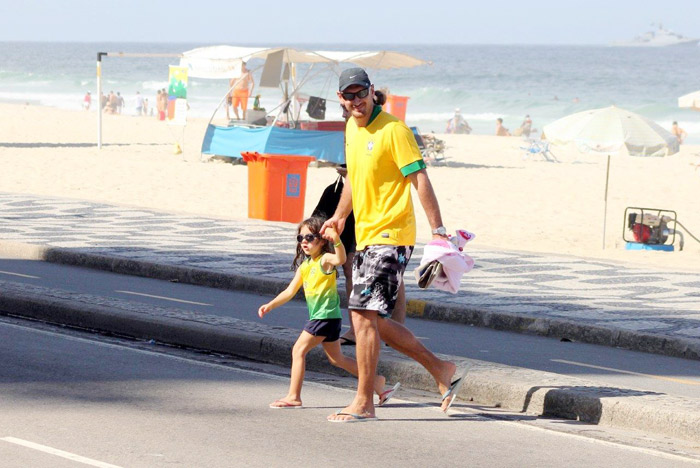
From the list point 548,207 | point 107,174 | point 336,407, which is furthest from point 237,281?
point 107,174

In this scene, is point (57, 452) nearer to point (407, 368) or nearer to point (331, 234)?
point (331, 234)

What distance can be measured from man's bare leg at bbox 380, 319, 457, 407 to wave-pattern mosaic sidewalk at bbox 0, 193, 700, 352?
317cm

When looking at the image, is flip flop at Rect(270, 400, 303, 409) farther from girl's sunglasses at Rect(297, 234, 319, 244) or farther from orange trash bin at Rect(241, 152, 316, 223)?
orange trash bin at Rect(241, 152, 316, 223)


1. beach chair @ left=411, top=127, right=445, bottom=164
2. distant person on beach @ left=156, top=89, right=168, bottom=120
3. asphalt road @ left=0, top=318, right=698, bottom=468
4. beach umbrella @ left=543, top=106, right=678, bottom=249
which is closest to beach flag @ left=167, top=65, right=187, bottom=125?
beach chair @ left=411, top=127, right=445, bottom=164

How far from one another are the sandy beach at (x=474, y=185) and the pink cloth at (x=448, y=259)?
26.7ft

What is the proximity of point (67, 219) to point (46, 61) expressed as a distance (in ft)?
492

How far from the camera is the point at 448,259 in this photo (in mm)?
6707

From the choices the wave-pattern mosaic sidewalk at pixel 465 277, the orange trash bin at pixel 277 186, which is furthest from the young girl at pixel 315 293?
Answer: the orange trash bin at pixel 277 186

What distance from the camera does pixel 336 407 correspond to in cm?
718

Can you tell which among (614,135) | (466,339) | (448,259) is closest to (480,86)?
(614,135)

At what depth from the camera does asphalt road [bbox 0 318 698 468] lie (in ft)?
19.5

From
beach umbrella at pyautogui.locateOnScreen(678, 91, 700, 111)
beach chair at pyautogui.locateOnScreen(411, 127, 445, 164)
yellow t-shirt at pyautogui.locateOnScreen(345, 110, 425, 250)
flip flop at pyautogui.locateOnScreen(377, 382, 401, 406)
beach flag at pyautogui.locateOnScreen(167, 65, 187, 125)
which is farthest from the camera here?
beach chair at pyautogui.locateOnScreen(411, 127, 445, 164)

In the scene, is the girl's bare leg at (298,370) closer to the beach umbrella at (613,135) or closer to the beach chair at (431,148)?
the beach umbrella at (613,135)

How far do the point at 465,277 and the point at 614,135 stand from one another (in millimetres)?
6583
